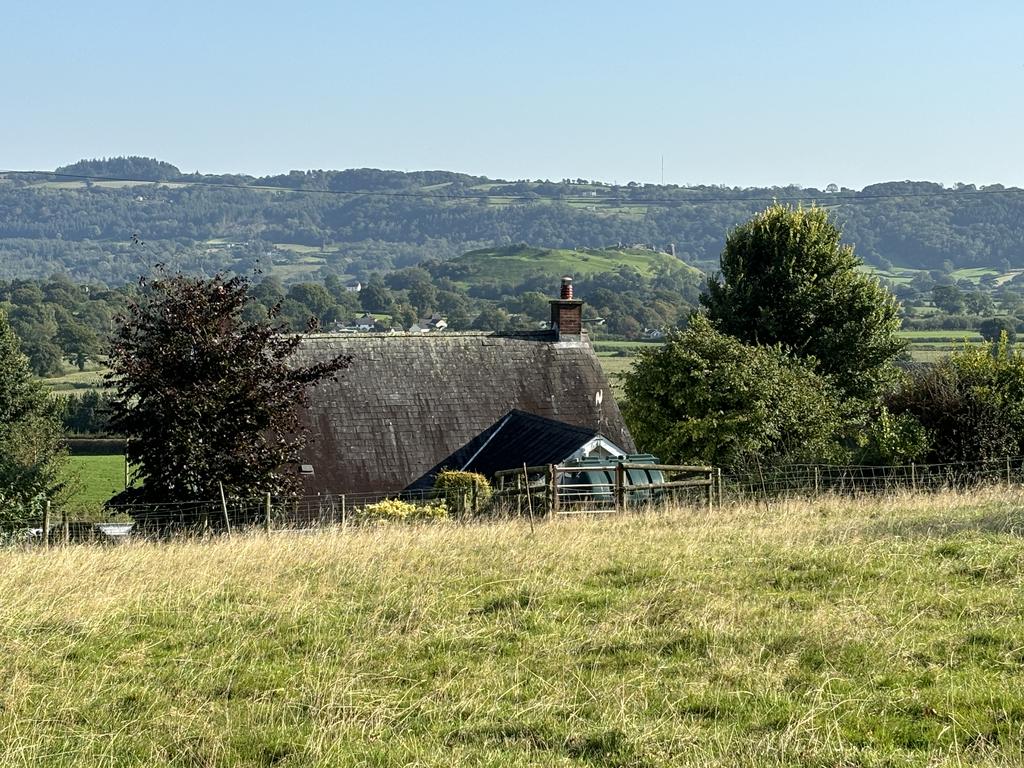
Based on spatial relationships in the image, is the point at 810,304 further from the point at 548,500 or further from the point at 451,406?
the point at 548,500

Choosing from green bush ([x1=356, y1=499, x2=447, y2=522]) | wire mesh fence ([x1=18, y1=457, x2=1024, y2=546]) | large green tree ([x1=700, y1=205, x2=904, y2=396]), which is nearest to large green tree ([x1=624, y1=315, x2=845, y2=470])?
wire mesh fence ([x1=18, y1=457, x2=1024, y2=546])

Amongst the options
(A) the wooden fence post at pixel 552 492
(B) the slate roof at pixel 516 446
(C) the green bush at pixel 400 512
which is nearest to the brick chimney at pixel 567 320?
(B) the slate roof at pixel 516 446

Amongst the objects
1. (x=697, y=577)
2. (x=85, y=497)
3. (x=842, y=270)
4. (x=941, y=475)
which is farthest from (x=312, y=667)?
(x=85, y=497)

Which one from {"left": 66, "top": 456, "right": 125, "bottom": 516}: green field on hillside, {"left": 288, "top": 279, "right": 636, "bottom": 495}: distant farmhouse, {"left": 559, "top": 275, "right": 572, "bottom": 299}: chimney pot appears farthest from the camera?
{"left": 66, "top": 456, "right": 125, "bottom": 516}: green field on hillside

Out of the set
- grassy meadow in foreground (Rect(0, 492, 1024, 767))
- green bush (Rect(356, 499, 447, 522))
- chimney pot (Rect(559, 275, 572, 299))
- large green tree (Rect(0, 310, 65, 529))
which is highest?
chimney pot (Rect(559, 275, 572, 299))

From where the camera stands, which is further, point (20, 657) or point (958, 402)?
point (958, 402)

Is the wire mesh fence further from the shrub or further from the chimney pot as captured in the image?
the chimney pot

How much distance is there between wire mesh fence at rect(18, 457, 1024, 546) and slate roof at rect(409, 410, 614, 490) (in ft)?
6.07

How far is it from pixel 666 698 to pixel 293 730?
2.69 meters

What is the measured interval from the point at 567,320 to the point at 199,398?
14879 millimetres

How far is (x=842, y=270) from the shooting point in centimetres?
4262

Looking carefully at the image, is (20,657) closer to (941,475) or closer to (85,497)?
(941,475)

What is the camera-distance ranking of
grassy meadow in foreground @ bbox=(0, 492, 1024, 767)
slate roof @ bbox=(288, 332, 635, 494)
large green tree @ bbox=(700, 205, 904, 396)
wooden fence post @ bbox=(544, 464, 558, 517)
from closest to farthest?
1. grassy meadow in foreground @ bbox=(0, 492, 1024, 767)
2. wooden fence post @ bbox=(544, 464, 558, 517)
3. slate roof @ bbox=(288, 332, 635, 494)
4. large green tree @ bbox=(700, 205, 904, 396)

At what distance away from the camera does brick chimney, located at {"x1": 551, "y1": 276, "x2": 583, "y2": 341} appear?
35000 millimetres
